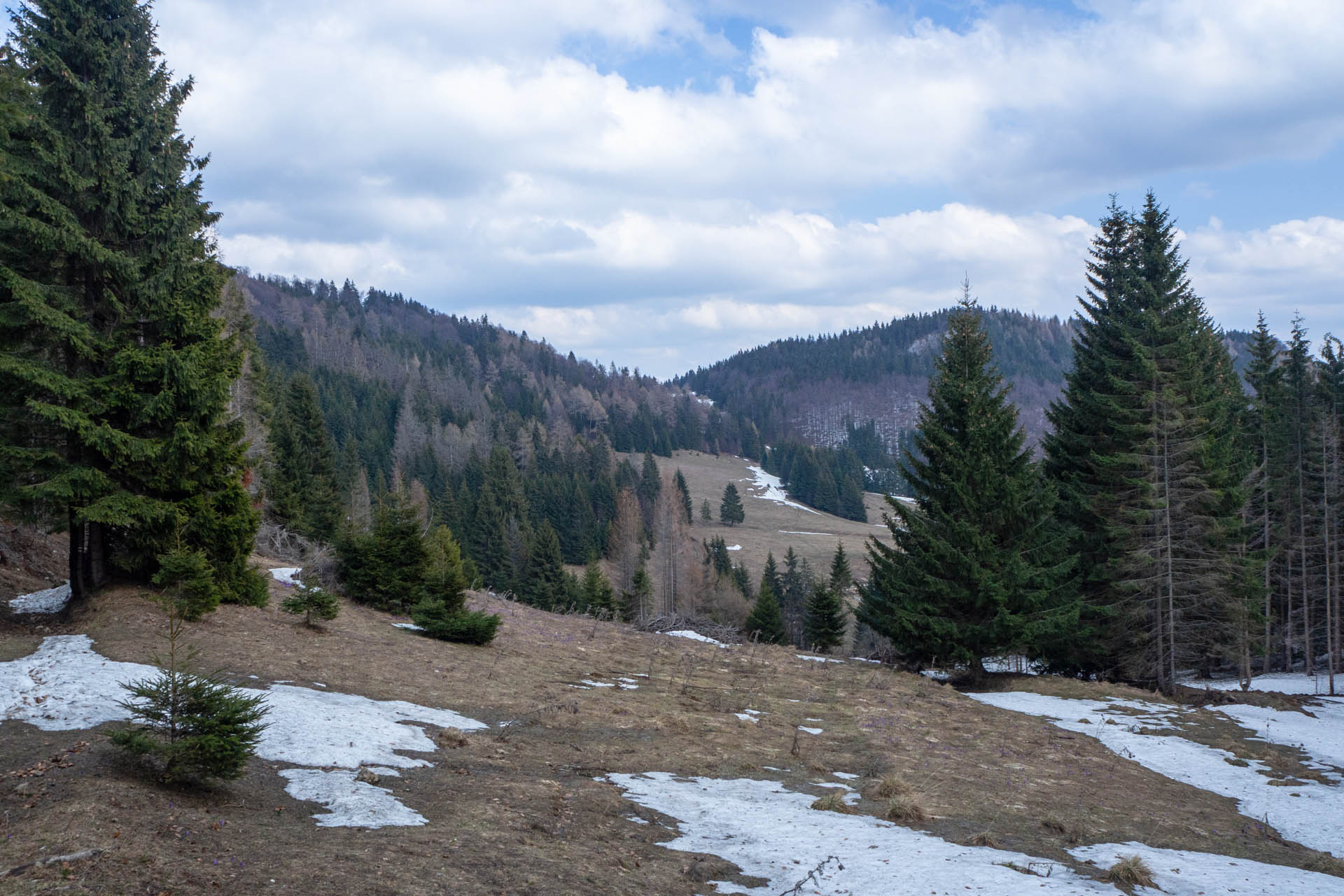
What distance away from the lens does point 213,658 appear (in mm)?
11844

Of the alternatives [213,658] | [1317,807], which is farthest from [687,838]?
[1317,807]

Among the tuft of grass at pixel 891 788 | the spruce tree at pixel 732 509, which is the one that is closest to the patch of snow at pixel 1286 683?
the tuft of grass at pixel 891 788

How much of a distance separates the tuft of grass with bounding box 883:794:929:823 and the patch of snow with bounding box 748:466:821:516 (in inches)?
5112

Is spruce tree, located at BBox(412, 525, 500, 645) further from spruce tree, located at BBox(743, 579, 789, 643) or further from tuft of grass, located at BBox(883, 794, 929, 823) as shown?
spruce tree, located at BBox(743, 579, 789, 643)

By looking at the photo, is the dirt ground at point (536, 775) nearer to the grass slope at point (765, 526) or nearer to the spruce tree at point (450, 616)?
the spruce tree at point (450, 616)

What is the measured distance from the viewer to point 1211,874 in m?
8.20

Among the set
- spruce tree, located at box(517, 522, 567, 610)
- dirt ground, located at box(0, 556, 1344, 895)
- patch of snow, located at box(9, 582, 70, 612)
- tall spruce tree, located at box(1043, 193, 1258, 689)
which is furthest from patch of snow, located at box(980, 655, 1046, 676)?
spruce tree, located at box(517, 522, 567, 610)

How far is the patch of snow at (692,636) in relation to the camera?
26.4 m

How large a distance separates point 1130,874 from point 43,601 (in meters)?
18.2

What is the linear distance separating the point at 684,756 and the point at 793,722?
405 cm

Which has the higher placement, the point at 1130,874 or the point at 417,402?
the point at 417,402

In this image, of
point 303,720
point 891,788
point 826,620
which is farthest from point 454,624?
point 826,620

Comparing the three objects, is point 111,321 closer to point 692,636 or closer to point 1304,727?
point 692,636

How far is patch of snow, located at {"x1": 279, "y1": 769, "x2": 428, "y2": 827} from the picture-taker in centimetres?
706
